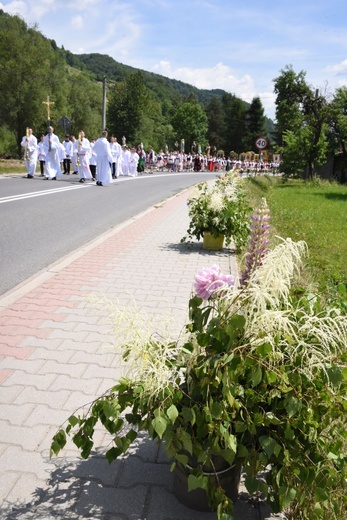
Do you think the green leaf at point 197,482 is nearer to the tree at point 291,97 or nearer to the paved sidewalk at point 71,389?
the paved sidewalk at point 71,389

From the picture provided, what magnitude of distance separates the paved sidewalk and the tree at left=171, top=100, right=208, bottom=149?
106560 mm

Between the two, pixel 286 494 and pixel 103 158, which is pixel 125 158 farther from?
pixel 286 494

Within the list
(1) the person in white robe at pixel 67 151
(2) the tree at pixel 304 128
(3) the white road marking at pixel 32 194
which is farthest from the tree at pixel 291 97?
(3) the white road marking at pixel 32 194

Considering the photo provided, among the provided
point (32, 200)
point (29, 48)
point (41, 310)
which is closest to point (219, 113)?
point (29, 48)

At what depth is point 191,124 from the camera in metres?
110

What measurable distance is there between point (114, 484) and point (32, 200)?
520 inches

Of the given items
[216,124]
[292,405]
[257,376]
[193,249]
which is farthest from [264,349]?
[216,124]

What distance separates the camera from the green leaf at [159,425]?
189cm

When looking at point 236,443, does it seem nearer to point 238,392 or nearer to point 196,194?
point 238,392

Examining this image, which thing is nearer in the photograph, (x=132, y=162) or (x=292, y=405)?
(x=292, y=405)

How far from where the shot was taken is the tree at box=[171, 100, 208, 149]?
110562 mm

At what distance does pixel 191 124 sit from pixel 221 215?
349 feet

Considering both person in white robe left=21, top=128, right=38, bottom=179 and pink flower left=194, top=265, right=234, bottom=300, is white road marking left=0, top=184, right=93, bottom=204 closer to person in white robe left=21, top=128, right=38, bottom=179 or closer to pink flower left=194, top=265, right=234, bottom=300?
person in white robe left=21, top=128, right=38, bottom=179

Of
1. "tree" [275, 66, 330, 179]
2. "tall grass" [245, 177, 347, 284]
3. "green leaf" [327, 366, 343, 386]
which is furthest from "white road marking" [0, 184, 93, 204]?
"tree" [275, 66, 330, 179]
